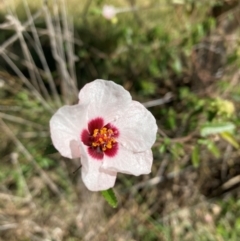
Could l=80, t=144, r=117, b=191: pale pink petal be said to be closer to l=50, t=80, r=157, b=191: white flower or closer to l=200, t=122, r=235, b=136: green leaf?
l=50, t=80, r=157, b=191: white flower

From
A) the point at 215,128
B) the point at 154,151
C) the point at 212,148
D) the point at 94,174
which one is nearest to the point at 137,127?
the point at 94,174

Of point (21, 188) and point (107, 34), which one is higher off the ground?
point (107, 34)

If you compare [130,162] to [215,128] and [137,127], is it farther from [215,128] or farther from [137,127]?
[215,128]

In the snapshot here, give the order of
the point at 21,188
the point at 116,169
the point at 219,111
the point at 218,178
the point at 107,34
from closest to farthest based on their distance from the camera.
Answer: the point at 116,169
the point at 219,111
the point at 21,188
the point at 218,178
the point at 107,34

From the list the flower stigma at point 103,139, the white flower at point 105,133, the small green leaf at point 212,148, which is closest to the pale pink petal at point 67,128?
the white flower at point 105,133

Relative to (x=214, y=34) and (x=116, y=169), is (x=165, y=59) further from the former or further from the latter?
(x=116, y=169)

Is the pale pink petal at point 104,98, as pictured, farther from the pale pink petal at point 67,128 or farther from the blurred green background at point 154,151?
the blurred green background at point 154,151

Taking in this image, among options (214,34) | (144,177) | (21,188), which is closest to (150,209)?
(144,177)
